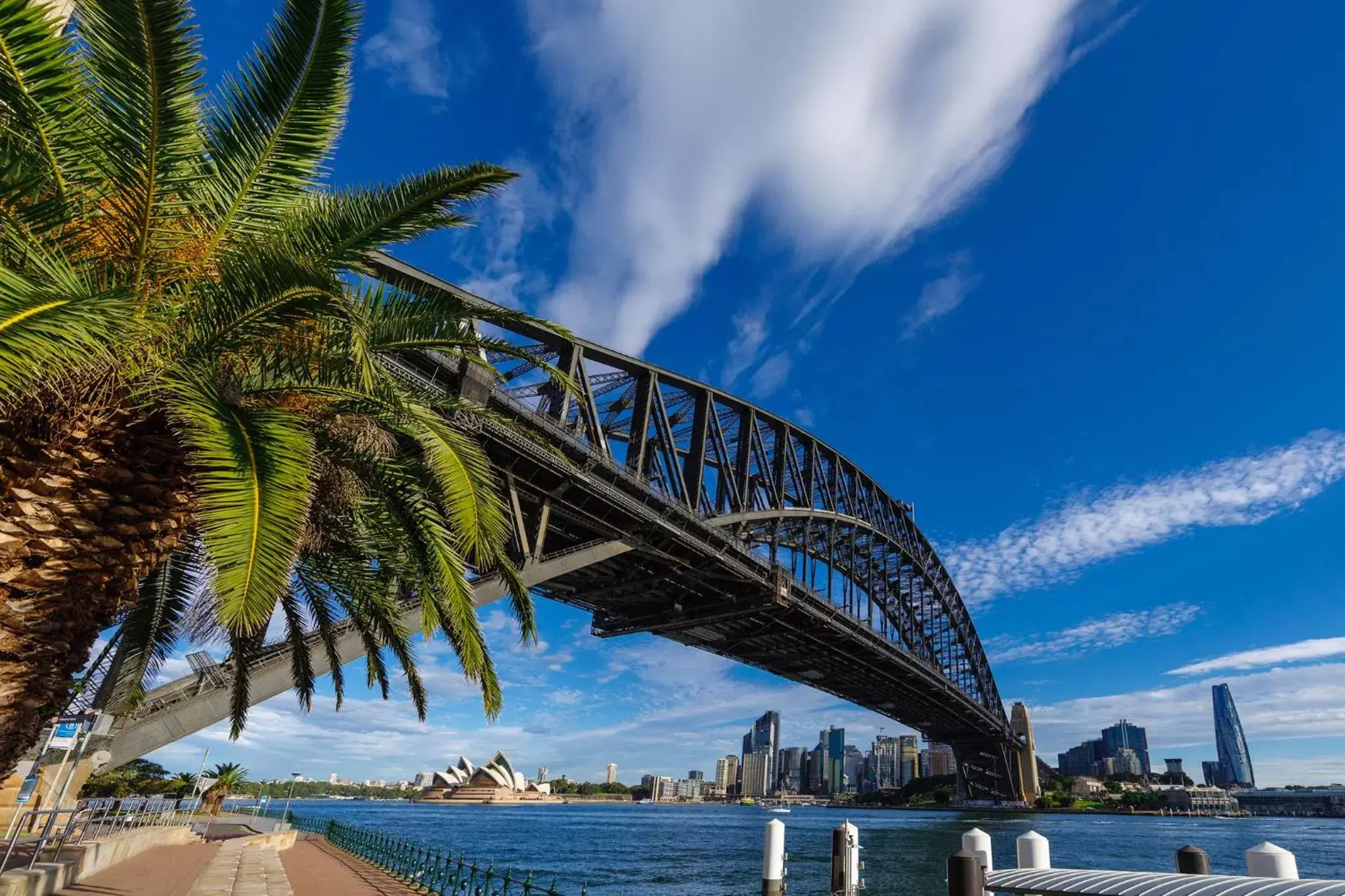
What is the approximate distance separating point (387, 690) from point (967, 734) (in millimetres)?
105979

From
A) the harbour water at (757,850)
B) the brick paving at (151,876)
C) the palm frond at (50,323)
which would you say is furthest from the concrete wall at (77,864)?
the harbour water at (757,850)

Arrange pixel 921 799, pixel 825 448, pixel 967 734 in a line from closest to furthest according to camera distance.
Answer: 1. pixel 825 448
2. pixel 967 734
3. pixel 921 799

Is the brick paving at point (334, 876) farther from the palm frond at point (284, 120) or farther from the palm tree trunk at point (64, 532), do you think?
the palm frond at point (284, 120)

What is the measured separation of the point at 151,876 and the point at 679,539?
68.7 ft

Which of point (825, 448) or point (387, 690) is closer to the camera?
point (387, 690)

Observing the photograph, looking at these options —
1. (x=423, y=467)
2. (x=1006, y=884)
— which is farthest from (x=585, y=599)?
(x=1006, y=884)

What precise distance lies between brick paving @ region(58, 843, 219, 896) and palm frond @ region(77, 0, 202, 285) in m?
9.60

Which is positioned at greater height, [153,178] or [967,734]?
[967,734]

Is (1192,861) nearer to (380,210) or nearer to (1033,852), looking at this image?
(1033,852)

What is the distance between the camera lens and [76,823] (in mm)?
14992

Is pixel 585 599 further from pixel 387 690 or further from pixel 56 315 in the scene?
pixel 56 315

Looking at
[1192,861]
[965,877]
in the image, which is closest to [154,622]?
[965,877]

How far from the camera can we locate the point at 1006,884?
626cm

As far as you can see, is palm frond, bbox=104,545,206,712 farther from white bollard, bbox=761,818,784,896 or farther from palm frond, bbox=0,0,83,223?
white bollard, bbox=761,818,784,896
